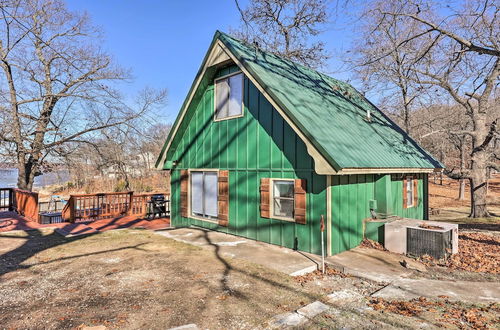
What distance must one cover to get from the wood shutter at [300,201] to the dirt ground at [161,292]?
1.67 m

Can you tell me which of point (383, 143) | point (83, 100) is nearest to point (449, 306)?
point (383, 143)

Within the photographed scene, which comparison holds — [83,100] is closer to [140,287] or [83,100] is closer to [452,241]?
[140,287]

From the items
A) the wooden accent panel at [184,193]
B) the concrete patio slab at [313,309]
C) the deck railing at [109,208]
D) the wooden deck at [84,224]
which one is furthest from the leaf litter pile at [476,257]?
the deck railing at [109,208]

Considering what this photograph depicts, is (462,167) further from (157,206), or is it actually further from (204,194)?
(157,206)

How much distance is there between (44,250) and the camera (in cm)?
782

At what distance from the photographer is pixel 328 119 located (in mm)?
8305

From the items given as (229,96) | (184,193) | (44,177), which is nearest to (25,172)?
(184,193)

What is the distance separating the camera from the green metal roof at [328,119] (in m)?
6.98

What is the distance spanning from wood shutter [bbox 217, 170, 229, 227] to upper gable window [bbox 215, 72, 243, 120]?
6.42 ft

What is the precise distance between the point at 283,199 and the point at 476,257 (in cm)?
500

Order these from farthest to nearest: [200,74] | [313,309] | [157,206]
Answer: [157,206]
[200,74]
[313,309]

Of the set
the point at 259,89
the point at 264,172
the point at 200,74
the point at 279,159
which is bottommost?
the point at 264,172

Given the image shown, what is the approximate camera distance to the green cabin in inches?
282

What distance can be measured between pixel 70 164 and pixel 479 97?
70.9ft
